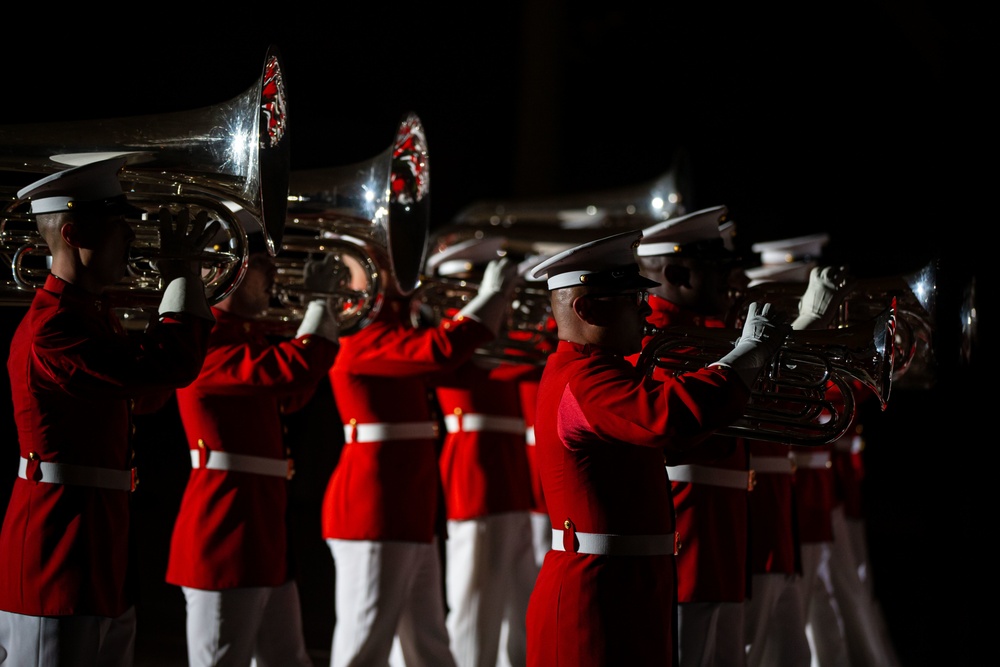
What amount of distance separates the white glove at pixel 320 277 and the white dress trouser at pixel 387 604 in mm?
929

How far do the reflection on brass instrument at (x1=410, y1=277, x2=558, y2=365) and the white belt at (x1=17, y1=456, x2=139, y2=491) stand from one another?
1.75 meters

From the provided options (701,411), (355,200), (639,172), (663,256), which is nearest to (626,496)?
(701,411)

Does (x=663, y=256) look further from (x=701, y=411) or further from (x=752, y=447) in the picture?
(x=701, y=411)

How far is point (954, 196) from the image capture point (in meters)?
7.94

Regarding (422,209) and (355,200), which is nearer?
(355,200)

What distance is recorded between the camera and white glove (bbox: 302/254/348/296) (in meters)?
3.65

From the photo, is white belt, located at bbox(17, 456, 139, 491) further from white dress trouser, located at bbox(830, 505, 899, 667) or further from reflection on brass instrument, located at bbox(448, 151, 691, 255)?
white dress trouser, located at bbox(830, 505, 899, 667)

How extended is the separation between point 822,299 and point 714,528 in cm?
84

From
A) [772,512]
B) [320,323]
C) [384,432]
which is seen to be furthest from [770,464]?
[320,323]

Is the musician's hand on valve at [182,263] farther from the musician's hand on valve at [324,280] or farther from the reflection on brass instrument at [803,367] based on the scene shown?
the reflection on brass instrument at [803,367]

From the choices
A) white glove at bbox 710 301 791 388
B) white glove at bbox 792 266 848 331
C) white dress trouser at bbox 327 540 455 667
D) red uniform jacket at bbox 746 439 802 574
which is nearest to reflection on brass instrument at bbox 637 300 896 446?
white glove at bbox 710 301 791 388

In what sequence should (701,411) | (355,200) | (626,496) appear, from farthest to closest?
(355,200) → (626,496) → (701,411)

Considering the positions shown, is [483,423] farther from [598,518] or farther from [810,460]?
[598,518]

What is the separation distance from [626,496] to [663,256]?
1.18 metres
